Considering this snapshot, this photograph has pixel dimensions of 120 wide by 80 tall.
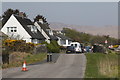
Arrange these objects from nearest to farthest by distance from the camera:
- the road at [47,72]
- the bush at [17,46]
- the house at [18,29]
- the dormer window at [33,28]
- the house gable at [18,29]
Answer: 1. the road at [47,72]
2. the bush at [17,46]
3. the house at [18,29]
4. the house gable at [18,29]
5. the dormer window at [33,28]

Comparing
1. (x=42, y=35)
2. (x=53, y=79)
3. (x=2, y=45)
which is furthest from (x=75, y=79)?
(x=42, y=35)

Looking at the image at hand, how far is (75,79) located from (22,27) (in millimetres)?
41733

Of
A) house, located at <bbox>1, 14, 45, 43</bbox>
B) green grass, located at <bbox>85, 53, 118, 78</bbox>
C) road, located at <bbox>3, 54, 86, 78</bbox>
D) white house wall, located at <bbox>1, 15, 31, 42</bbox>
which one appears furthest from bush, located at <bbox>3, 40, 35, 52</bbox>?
white house wall, located at <bbox>1, 15, 31, 42</bbox>

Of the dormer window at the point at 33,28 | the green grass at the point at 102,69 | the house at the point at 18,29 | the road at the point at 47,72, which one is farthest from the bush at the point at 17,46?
the dormer window at the point at 33,28

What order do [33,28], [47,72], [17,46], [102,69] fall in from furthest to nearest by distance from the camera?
1. [33,28]
2. [17,46]
3. [102,69]
4. [47,72]

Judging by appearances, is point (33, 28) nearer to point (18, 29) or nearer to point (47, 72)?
point (18, 29)

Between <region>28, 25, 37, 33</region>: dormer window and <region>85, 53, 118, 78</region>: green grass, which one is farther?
<region>28, 25, 37, 33</region>: dormer window

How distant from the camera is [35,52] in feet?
124

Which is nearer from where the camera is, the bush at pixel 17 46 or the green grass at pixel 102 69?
the green grass at pixel 102 69

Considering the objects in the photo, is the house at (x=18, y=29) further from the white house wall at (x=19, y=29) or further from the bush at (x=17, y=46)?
the bush at (x=17, y=46)

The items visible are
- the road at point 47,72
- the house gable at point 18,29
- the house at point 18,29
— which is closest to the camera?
the road at point 47,72

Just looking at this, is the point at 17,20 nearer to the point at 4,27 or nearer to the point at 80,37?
the point at 4,27

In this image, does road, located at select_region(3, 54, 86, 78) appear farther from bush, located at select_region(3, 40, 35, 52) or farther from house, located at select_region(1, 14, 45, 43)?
house, located at select_region(1, 14, 45, 43)

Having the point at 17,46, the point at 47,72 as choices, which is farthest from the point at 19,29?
the point at 47,72
